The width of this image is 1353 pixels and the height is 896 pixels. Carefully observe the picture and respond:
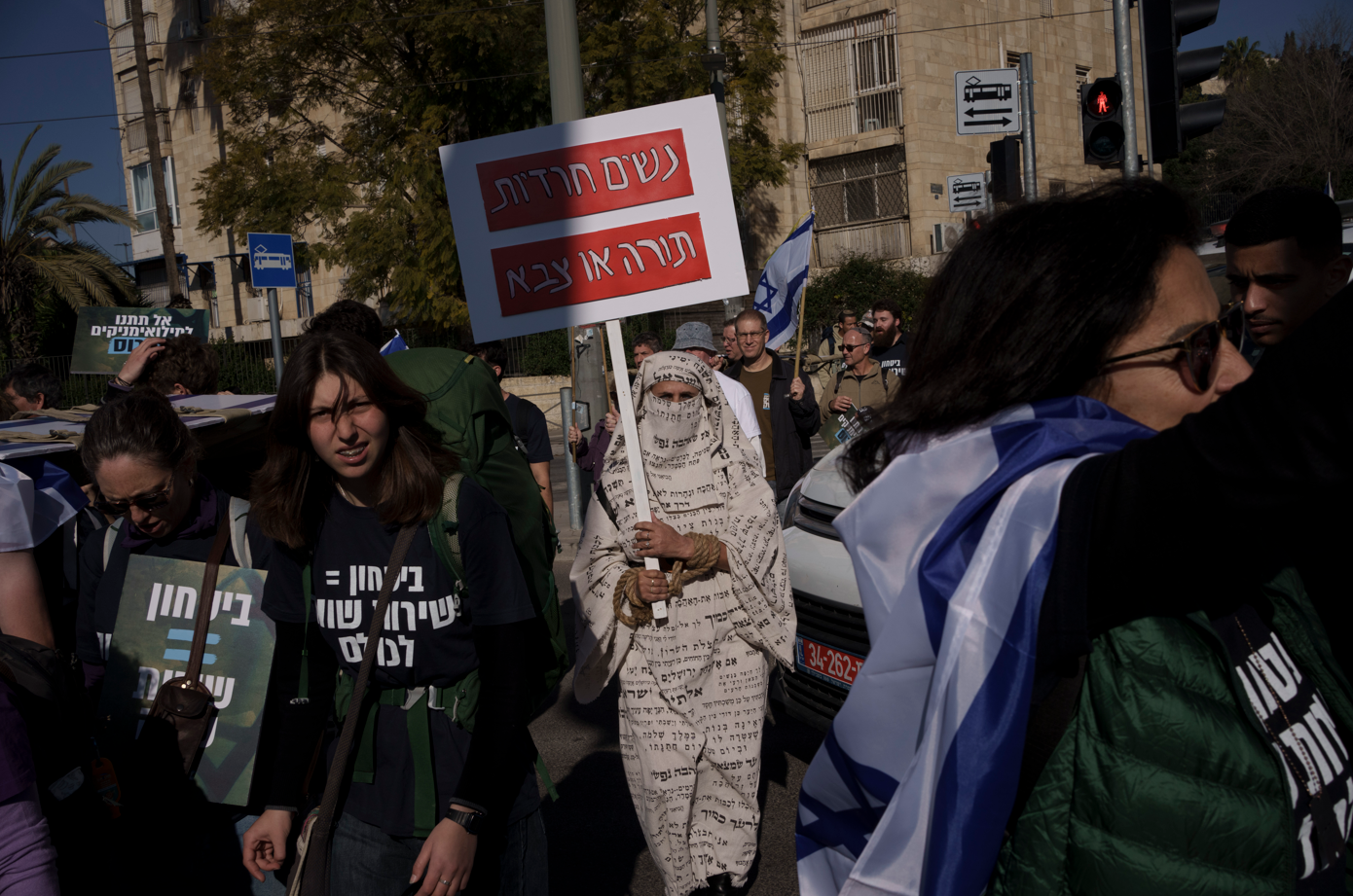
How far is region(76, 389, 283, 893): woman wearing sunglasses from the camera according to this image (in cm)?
269

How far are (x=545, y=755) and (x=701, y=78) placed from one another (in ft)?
67.9

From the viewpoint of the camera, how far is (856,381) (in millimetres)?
7465

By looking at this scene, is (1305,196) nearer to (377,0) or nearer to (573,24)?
(573,24)

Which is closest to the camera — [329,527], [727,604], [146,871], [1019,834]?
[1019,834]

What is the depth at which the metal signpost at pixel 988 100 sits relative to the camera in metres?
10.3

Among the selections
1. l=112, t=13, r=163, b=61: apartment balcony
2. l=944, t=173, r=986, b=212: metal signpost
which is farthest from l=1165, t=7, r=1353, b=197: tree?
l=112, t=13, r=163, b=61: apartment balcony

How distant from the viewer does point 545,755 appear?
16.8 ft

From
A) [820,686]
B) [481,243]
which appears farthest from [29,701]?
[820,686]

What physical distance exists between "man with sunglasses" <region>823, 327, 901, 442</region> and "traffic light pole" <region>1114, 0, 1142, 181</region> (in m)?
2.64

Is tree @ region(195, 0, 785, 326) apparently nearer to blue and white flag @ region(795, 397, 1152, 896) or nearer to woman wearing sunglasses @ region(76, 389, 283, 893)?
woman wearing sunglasses @ region(76, 389, 283, 893)

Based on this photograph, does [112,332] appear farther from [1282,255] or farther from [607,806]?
[1282,255]

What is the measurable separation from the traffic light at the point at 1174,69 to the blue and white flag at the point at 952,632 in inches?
270

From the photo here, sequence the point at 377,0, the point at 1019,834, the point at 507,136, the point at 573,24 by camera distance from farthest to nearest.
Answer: the point at 377,0 → the point at 573,24 → the point at 507,136 → the point at 1019,834

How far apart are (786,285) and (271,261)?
16.2 ft
